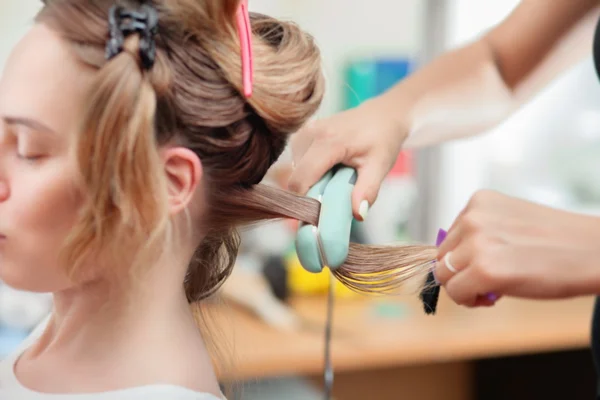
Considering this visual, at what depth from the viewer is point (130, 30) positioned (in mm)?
459

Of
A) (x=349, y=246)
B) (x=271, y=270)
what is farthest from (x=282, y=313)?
(x=349, y=246)

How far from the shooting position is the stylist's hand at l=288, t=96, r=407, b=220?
0.60 m

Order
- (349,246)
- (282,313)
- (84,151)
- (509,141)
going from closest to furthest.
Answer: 1. (84,151)
2. (349,246)
3. (282,313)
4. (509,141)

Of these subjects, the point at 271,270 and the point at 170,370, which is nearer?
the point at 170,370

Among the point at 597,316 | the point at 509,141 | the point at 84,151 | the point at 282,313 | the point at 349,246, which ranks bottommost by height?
the point at 282,313

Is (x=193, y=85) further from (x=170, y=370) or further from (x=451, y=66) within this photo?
(x=451, y=66)

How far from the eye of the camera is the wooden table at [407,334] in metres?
1.14

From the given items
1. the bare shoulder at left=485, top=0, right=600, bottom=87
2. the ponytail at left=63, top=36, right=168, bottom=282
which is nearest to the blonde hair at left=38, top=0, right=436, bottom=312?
the ponytail at left=63, top=36, right=168, bottom=282

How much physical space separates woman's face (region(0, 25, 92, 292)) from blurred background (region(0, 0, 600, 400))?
61 centimetres

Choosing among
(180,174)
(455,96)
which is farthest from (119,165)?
(455,96)

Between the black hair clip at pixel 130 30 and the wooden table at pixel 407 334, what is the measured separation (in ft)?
2.19

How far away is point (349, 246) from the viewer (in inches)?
22.7

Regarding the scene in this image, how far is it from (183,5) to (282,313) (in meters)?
0.83

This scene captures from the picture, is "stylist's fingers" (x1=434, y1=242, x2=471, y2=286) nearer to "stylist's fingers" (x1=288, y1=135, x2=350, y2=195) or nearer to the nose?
"stylist's fingers" (x1=288, y1=135, x2=350, y2=195)
